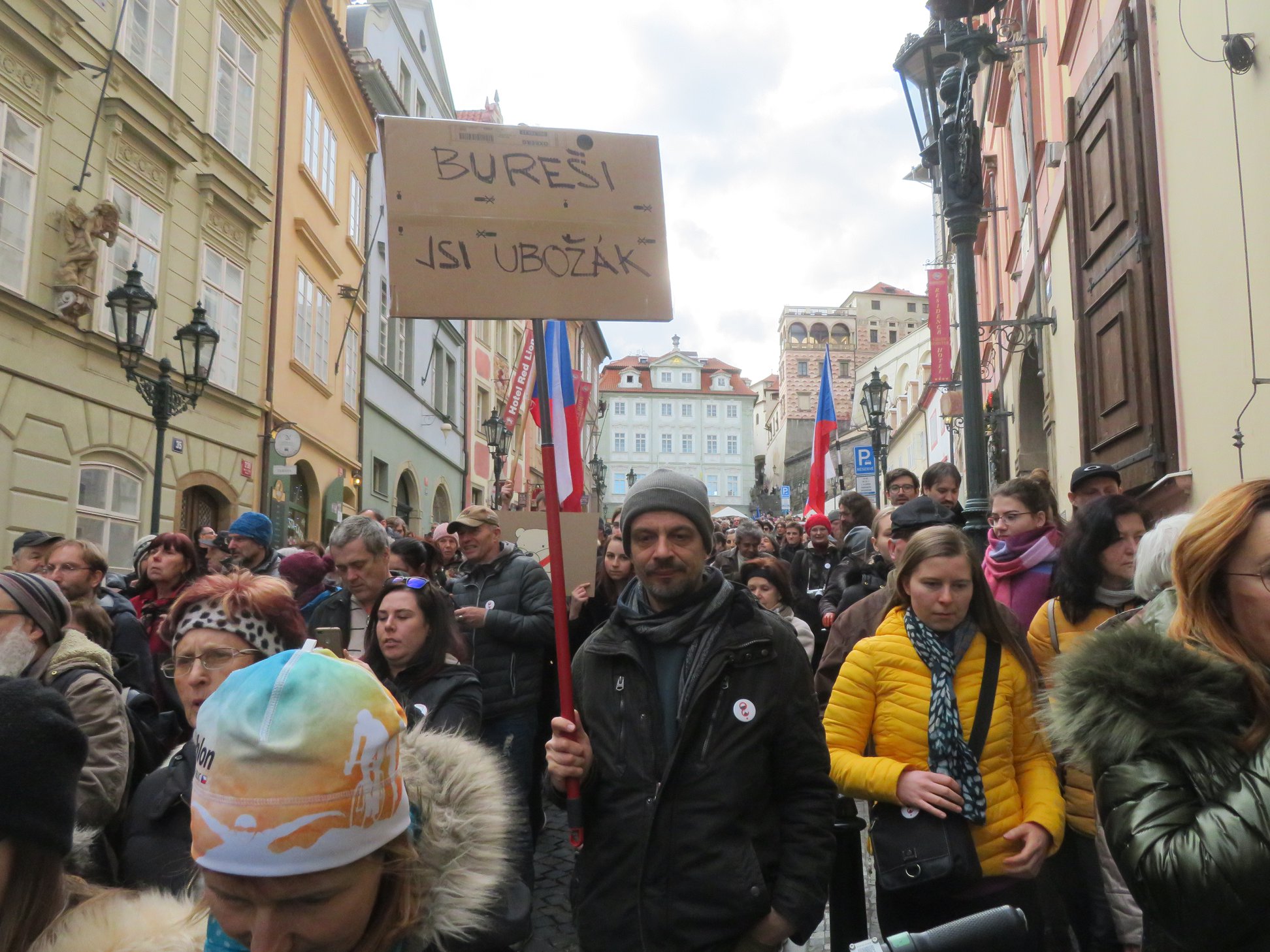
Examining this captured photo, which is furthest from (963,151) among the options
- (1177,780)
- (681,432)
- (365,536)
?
(681,432)

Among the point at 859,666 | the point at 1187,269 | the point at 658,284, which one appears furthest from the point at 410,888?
the point at 1187,269

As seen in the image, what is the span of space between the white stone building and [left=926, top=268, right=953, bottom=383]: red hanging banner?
7593cm

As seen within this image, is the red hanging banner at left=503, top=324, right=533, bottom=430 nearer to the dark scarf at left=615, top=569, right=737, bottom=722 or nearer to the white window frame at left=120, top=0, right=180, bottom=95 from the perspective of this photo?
the white window frame at left=120, top=0, right=180, bottom=95

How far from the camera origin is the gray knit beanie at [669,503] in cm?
297

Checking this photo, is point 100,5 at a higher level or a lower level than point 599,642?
higher

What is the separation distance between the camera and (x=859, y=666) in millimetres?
3264

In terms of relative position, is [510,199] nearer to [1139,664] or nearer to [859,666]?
[859,666]

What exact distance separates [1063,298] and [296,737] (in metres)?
11.0

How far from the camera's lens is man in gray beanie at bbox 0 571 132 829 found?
282 cm

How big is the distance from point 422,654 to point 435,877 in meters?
2.28

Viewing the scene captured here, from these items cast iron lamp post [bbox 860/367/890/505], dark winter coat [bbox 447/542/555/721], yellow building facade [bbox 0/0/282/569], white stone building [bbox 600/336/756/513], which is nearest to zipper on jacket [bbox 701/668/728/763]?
dark winter coat [bbox 447/542/555/721]

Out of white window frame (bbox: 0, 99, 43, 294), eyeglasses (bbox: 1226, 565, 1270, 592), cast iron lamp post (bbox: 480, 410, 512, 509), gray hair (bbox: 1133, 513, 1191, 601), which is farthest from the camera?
cast iron lamp post (bbox: 480, 410, 512, 509)

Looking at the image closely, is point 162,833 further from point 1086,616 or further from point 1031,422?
point 1031,422

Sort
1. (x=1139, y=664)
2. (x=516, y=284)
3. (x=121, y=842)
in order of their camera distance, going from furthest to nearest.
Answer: (x=516, y=284) → (x=121, y=842) → (x=1139, y=664)
